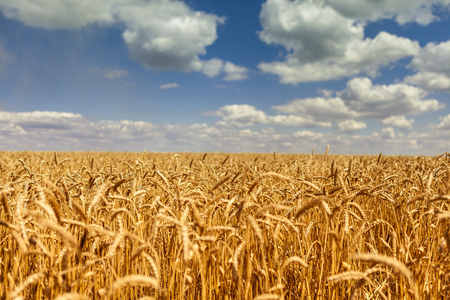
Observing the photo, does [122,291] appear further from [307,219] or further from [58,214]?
[307,219]

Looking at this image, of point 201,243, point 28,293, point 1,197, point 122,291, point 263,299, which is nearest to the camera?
point 263,299

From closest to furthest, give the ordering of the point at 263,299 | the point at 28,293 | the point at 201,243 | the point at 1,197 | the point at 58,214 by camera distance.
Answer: the point at 263,299 < the point at 58,214 < the point at 1,197 < the point at 201,243 < the point at 28,293

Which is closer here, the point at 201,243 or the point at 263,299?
the point at 263,299

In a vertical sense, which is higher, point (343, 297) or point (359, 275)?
point (359, 275)

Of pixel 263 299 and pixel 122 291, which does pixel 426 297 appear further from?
pixel 122 291

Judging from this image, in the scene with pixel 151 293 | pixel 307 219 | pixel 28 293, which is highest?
pixel 307 219

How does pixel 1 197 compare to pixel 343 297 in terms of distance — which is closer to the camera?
pixel 1 197

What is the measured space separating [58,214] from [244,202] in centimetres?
116

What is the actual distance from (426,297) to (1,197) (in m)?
3.37

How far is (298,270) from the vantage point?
10.4ft

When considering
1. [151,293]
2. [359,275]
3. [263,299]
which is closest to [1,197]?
[151,293]

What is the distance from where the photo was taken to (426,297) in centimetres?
268

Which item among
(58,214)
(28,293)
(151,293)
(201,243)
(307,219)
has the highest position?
(58,214)

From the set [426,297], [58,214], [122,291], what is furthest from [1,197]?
[426,297]
